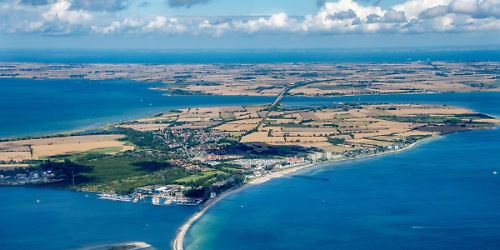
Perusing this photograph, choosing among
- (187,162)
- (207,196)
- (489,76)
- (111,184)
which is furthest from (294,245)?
(489,76)

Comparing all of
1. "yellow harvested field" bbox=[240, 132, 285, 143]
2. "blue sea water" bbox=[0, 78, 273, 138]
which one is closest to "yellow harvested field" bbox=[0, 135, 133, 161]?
"blue sea water" bbox=[0, 78, 273, 138]

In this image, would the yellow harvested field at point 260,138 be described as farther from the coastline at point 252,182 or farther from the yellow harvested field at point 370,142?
the coastline at point 252,182

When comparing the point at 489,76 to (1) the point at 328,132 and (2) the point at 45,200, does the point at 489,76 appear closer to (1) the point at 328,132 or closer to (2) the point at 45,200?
(1) the point at 328,132

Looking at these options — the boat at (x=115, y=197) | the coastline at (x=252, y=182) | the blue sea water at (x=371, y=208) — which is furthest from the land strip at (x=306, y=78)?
the boat at (x=115, y=197)

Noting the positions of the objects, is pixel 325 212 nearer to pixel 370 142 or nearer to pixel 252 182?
pixel 252 182

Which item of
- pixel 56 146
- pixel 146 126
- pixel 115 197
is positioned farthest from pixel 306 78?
pixel 115 197

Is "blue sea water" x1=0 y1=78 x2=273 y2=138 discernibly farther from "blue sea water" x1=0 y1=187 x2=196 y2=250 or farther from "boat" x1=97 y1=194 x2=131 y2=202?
"boat" x1=97 y1=194 x2=131 y2=202
